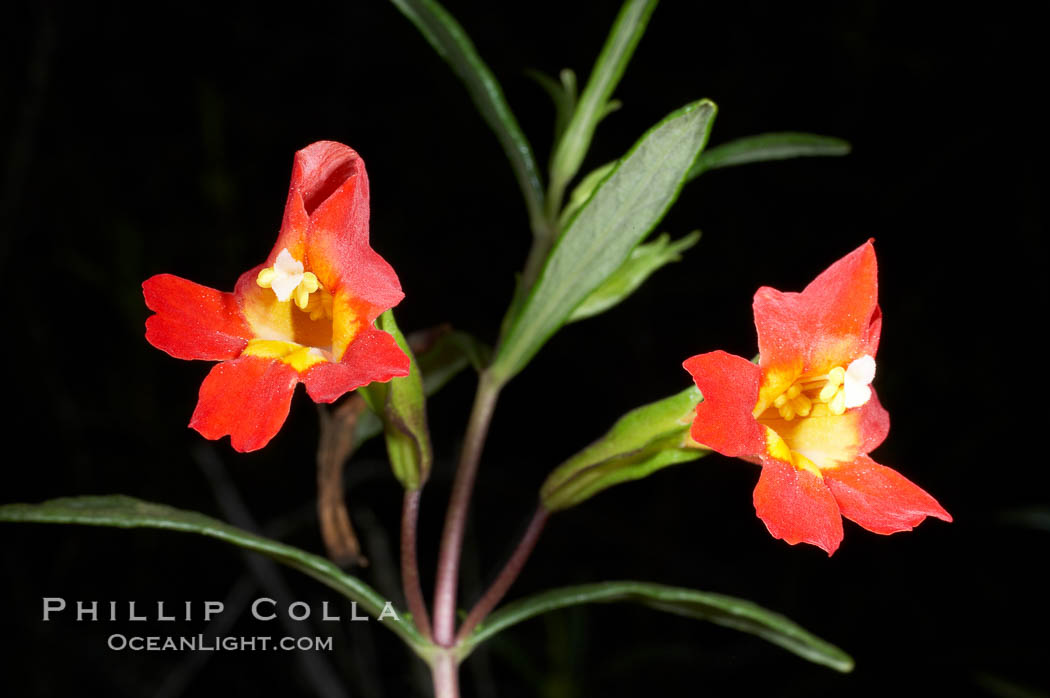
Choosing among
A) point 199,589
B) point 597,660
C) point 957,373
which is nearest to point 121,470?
point 199,589

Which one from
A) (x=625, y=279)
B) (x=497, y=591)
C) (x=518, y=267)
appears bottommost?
(x=497, y=591)

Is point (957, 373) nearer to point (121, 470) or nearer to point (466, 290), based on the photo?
point (466, 290)

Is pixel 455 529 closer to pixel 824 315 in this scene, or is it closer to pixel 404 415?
pixel 404 415

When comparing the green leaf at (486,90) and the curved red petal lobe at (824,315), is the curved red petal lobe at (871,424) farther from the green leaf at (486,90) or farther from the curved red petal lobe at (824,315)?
the green leaf at (486,90)

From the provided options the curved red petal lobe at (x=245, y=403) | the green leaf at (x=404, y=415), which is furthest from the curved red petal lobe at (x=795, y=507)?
the curved red petal lobe at (x=245, y=403)

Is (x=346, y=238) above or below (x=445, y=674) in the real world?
above

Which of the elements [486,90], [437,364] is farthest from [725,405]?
[486,90]
